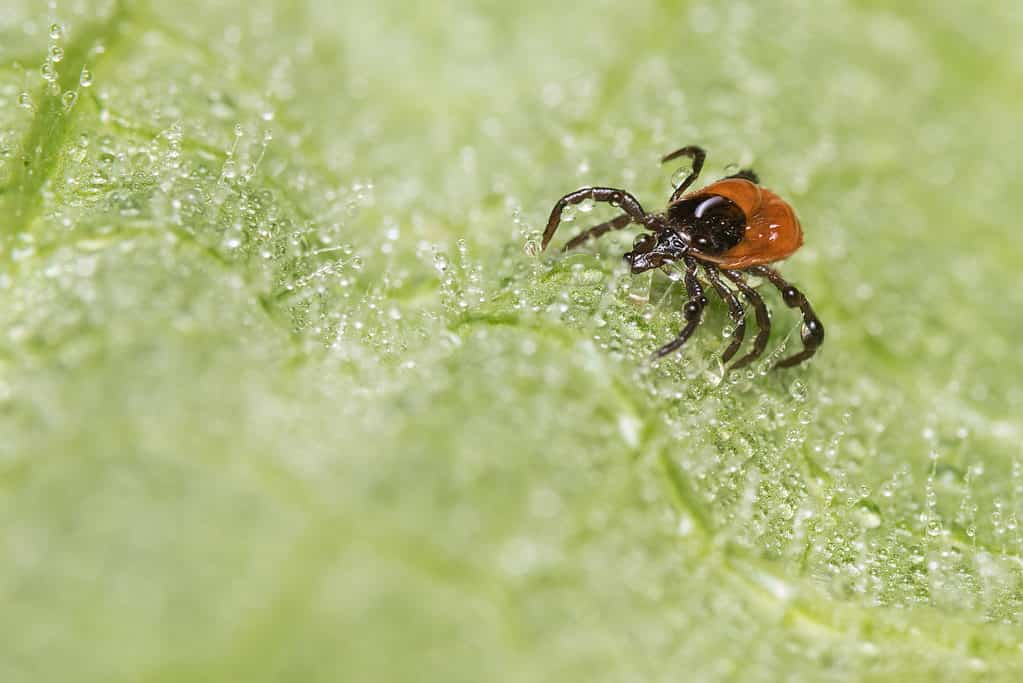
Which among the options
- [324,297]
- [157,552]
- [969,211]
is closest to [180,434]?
[157,552]

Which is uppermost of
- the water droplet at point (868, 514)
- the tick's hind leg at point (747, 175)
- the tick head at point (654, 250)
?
the tick's hind leg at point (747, 175)

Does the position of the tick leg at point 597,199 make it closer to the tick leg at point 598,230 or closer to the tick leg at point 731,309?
the tick leg at point 598,230

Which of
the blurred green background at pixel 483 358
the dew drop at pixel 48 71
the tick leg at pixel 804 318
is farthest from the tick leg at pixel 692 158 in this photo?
the dew drop at pixel 48 71

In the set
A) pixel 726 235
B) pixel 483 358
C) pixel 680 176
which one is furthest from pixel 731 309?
pixel 483 358

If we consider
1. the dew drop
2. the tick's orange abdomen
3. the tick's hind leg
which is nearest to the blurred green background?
the dew drop

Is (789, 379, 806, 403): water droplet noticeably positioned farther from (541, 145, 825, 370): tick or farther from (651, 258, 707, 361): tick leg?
(651, 258, 707, 361): tick leg

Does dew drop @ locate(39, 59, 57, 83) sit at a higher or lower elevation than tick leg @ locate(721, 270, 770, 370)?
higher

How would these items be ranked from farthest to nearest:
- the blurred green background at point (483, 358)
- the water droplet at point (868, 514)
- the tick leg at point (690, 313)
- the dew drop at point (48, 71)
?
the dew drop at point (48, 71) → the water droplet at point (868, 514) → the tick leg at point (690, 313) → the blurred green background at point (483, 358)

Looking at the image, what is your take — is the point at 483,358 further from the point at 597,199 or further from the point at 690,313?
the point at 597,199
